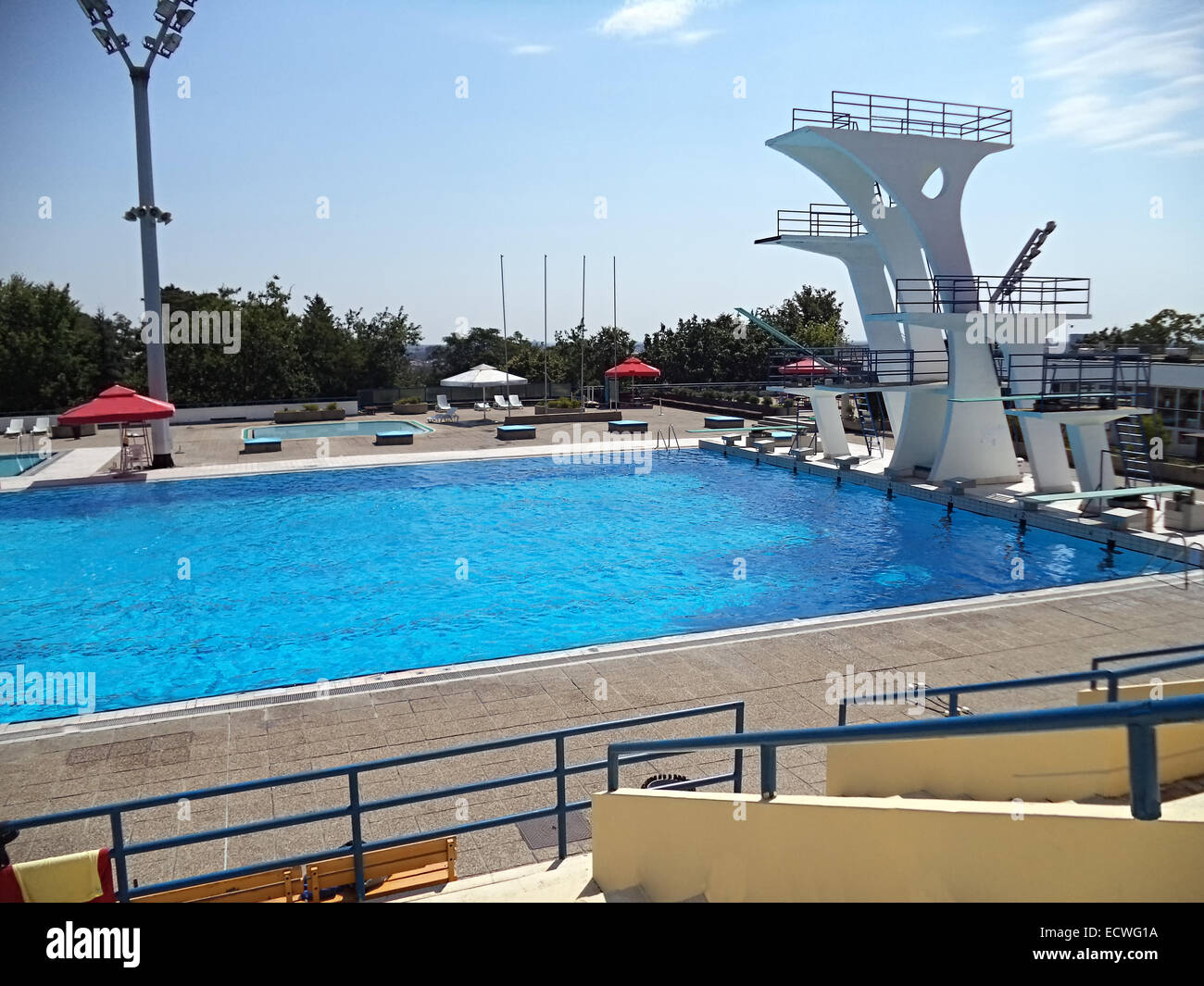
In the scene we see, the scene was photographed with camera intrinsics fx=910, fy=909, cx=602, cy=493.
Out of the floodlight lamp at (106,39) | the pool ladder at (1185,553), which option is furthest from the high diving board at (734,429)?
the floodlight lamp at (106,39)

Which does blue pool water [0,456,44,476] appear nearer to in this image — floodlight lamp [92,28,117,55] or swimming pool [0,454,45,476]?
swimming pool [0,454,45,476]

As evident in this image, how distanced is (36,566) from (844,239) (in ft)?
57.5

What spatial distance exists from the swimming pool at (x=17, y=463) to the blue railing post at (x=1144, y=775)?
25347mm

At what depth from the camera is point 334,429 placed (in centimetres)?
3247

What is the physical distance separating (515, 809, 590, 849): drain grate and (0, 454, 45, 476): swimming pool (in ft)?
70.1

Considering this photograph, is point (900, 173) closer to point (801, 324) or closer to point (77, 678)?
point (77, 678)

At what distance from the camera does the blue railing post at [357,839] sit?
460 cm

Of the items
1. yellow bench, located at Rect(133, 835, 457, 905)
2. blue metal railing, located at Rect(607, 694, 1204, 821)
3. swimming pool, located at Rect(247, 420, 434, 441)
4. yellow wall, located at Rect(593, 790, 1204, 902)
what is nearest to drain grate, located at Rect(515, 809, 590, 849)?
yellow bench, located at Rect(133, 835, 457, 905)

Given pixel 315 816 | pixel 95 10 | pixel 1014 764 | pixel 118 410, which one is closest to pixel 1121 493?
pixel 1014 764

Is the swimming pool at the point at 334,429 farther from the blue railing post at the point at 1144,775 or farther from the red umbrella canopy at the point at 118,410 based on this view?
the blue railing post at the point at 1144,775

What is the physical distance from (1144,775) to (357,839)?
12.5ft

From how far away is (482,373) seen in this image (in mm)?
35531
